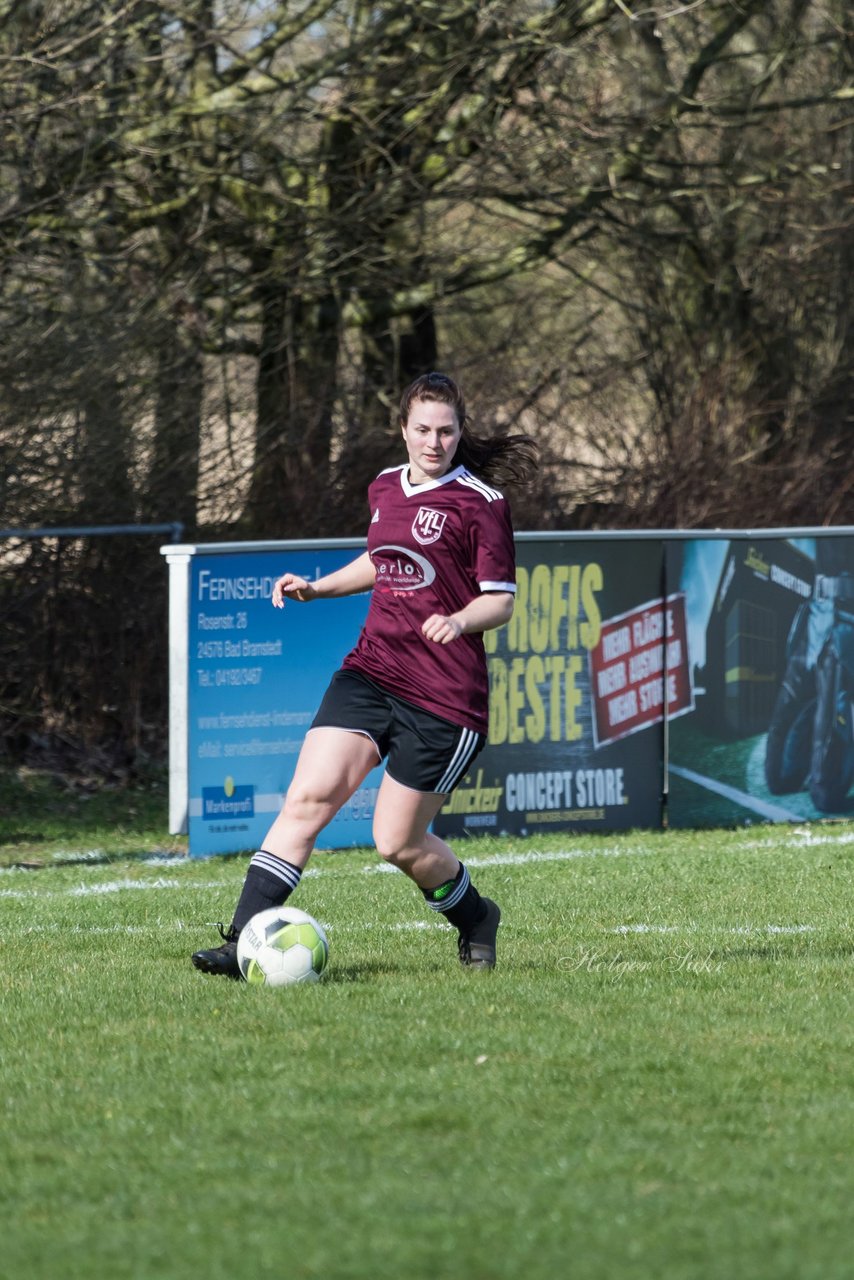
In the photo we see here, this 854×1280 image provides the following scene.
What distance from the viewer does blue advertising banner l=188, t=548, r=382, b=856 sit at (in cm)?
1000

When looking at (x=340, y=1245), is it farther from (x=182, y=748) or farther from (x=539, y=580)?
(x=539, y=580)

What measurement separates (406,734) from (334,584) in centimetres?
64

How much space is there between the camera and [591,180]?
1638 cm

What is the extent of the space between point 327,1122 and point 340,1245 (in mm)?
896

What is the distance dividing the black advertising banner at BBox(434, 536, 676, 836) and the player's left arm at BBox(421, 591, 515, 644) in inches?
183

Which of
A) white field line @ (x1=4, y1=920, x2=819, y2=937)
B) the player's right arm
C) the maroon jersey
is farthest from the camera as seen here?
white field line @ (x1=4, y1=920, x2=819, y2=937)

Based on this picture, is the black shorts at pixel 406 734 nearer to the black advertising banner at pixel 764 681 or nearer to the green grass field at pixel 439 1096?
the green grass field at pixel 439 1096

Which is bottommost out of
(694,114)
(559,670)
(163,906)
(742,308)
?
(163,906)

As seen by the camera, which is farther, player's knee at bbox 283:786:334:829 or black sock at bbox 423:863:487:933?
black sock at bbox 423:863:487:933

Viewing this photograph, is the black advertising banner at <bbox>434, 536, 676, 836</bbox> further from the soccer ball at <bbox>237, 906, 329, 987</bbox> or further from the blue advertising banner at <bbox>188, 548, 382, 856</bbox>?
the soccer ball at <bbox>237, 906, 329, 987</bbox>

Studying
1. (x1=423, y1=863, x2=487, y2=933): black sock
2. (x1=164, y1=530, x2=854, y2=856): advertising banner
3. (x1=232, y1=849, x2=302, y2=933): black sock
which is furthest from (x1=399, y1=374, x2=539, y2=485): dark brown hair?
(x1=164, y1=530, x2=854, y2=856): advertising banner

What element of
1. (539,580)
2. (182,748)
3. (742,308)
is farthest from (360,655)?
(742,308)

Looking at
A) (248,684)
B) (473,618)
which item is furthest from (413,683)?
(248,684)

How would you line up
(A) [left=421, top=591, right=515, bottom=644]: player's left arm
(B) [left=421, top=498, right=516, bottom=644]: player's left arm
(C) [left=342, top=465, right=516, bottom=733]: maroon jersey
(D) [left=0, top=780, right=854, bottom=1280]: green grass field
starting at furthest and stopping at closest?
1. (C) [left=342, top=465, right=516, bottom=733]: maroon jersey
2. (B) [left=421, top=498, right=516, bottom=644]: player's left arm
3. (A) [left=421, top=591, right=515, bottom=644]: player's left arm
4. (D) [left=0, top=780, right=854, bottom=1280]: green grass field
